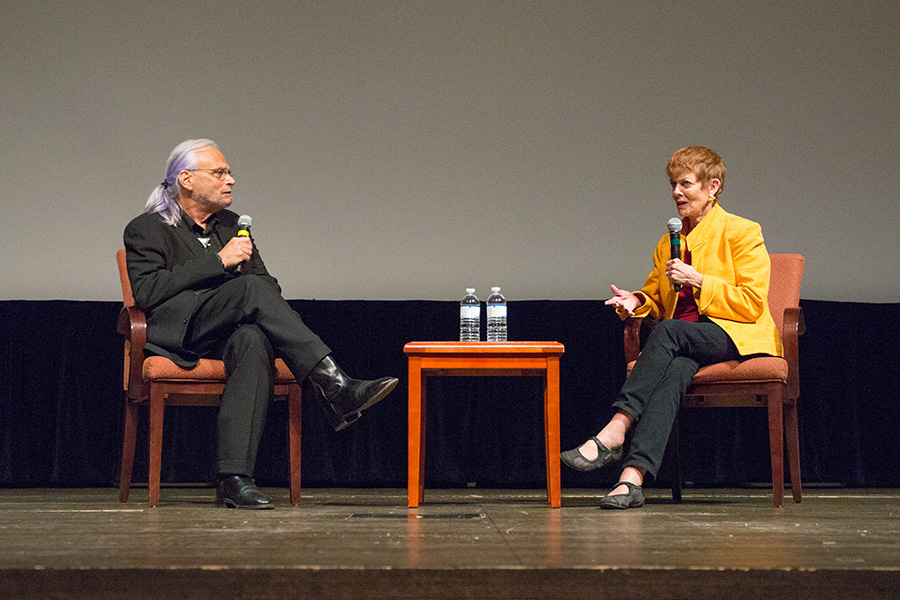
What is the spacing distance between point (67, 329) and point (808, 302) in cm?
276

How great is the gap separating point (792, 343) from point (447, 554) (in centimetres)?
161

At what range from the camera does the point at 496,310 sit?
2.91m

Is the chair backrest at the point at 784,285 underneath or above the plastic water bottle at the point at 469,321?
above

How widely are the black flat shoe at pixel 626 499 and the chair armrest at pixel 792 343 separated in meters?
0.64

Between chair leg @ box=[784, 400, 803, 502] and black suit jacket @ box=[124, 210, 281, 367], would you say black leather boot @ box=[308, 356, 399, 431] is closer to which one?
black suit jacket @ box=[124, 210, 281, 367]

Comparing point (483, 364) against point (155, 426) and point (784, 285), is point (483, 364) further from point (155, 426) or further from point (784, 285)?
point (784, 285)

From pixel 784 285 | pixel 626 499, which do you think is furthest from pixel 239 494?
pixel 784 285

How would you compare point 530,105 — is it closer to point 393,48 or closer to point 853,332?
point 393,48

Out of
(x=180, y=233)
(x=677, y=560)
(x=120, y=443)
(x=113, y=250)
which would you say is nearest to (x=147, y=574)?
(x=677, y=560)

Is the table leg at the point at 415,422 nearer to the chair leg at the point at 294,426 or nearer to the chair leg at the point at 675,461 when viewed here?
the chair leg at the point at 294,426

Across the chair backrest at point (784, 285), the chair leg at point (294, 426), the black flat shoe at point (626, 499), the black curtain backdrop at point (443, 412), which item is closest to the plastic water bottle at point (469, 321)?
the black curtain backdrop at point (443, 412)

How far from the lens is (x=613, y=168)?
382cm

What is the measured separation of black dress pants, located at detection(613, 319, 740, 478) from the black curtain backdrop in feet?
2.97

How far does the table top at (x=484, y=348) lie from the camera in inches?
95.8
